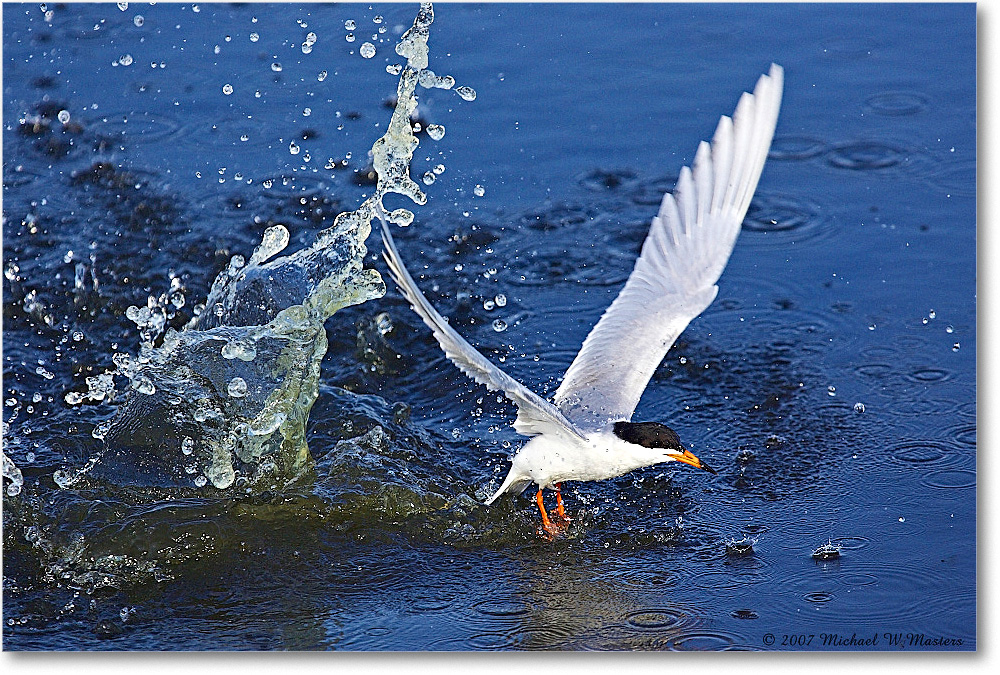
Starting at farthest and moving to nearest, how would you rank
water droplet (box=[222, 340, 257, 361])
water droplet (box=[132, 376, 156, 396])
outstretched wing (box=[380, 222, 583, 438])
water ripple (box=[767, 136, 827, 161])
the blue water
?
water ripple (box=[767, 136, 827, 161]) < water droplet (box=[132, 376, 156, 396]) < water droplet (box=[222, 340, 257, 361]) < the blue water < outstretched wing (box=[380, 222, 583, 438])

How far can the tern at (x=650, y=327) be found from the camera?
11.6 feet

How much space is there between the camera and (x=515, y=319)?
459 cm

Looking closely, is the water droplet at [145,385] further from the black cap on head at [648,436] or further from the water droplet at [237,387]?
the black cap on head at [648,436]

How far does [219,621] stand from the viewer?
3.24 meters

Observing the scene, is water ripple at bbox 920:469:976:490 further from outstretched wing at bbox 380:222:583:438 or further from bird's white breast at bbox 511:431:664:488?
outstretched wing at bbox 380:222:583:438

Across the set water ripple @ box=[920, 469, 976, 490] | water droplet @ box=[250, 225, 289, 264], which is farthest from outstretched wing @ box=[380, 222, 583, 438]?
water ripple @ box=[920, 469, 976, 490]

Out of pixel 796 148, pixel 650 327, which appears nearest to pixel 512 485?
pixel 650 327

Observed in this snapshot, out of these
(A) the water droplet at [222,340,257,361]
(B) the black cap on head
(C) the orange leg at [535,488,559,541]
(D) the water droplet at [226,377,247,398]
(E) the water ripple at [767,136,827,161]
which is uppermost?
(E) the water ripple at [767,136,827,161]

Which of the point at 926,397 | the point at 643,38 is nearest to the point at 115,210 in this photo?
the point at 643,38

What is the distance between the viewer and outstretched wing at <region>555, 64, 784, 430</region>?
3.71m

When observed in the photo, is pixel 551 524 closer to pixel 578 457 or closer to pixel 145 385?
pixel 578 457

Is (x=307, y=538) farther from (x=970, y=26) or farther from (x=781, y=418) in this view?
(x=970, y=26)

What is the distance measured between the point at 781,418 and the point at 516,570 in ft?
4.06

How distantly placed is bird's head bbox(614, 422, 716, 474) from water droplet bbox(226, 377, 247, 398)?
1.22m
